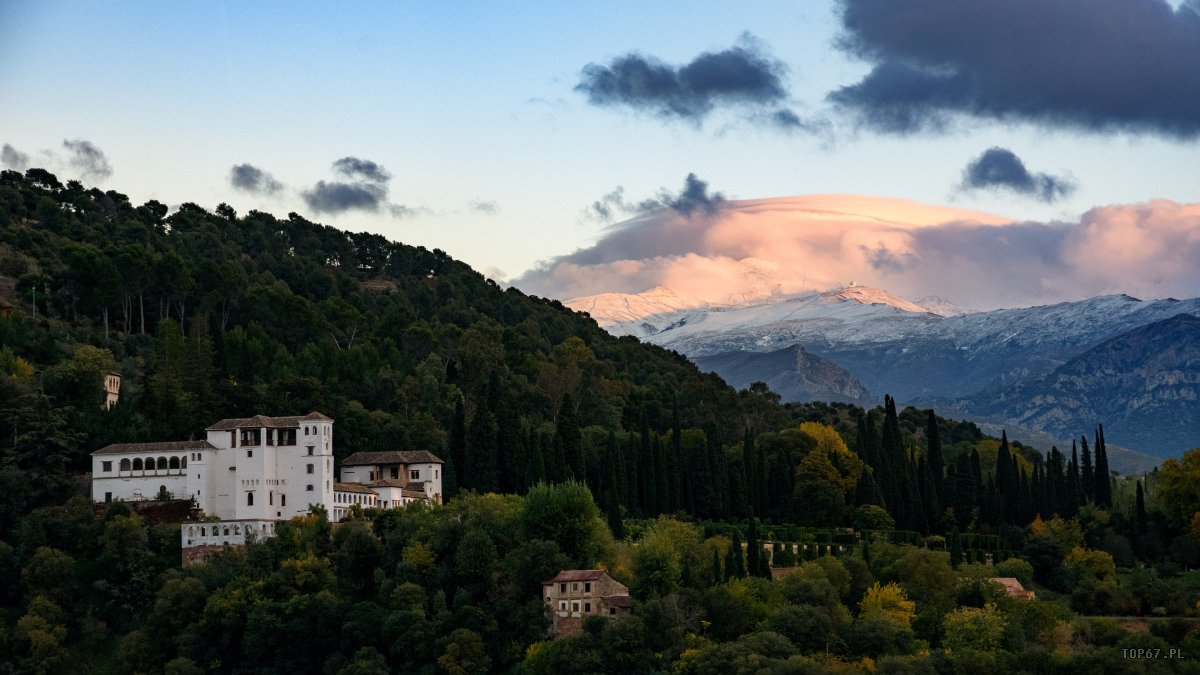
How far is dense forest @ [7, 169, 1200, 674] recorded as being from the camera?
83188mm

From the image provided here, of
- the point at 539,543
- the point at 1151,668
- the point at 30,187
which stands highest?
the point at 30,187

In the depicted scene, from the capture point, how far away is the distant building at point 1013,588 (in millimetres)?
91000

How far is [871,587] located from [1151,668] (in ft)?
50.4

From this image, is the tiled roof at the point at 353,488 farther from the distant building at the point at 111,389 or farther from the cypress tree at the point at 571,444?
the distant building at the point at 111,389

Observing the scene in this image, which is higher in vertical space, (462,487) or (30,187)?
(30,187)

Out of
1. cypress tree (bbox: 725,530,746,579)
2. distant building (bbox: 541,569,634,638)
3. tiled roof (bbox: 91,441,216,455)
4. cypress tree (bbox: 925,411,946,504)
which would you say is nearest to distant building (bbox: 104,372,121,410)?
tiled roof (bbox: 91,441,216,455)

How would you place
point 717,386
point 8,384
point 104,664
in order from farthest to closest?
point 717,386, point 8,384, point 104,664

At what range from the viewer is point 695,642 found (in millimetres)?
80125

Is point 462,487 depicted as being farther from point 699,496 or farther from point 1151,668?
point 1151,668

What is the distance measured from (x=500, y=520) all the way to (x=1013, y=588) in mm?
27055

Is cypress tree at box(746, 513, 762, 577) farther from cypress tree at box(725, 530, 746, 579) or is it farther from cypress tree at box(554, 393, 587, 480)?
cypress tree at box(554, 393, 587, 480)

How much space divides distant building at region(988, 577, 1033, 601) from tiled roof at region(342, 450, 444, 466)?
3142cm

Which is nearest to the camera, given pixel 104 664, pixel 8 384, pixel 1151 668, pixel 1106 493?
pixel 1151 668

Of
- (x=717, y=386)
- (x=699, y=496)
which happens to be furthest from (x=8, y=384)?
(x=717, y=386)
